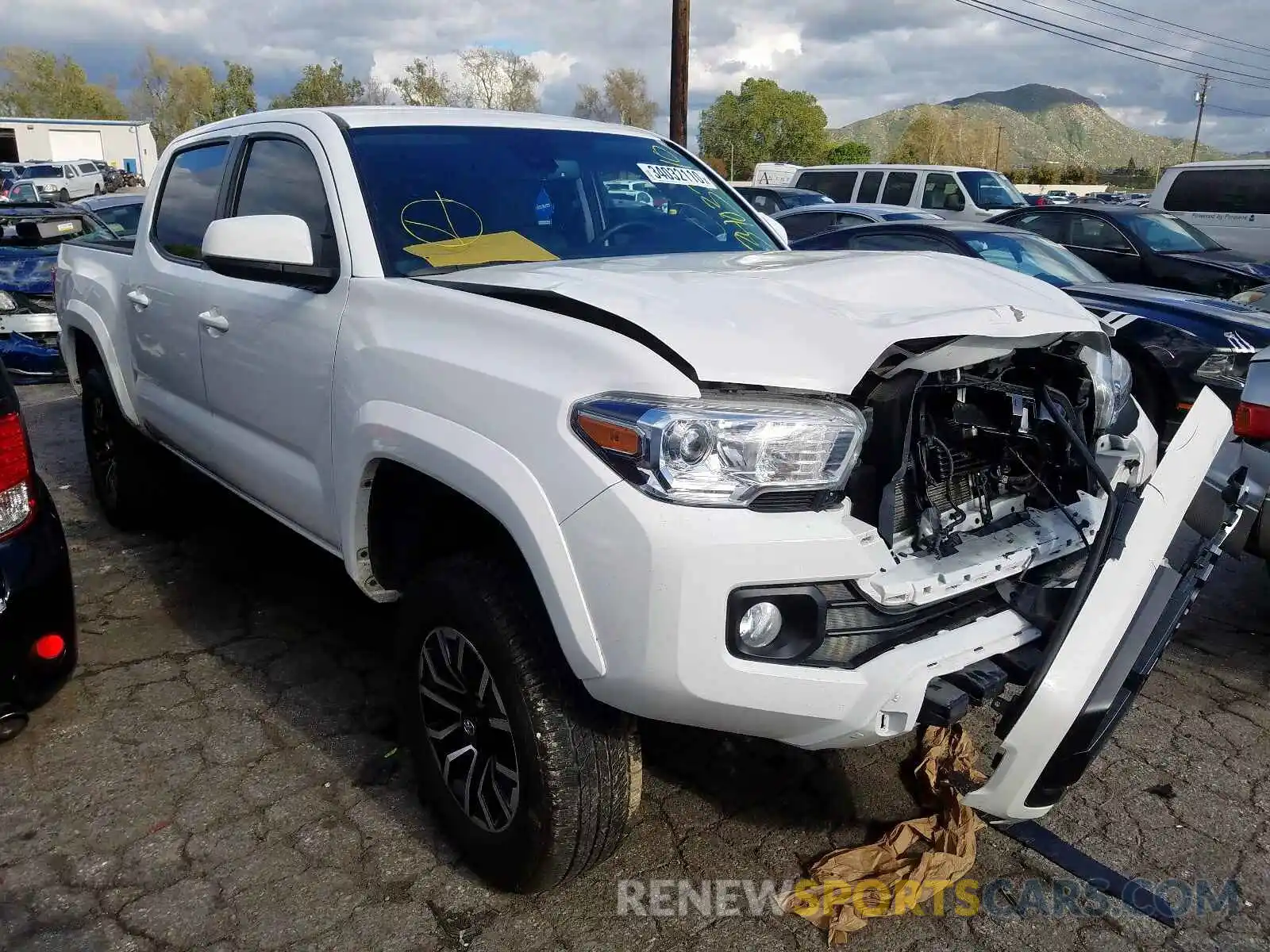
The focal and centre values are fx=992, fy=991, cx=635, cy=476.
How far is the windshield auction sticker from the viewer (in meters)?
3.58

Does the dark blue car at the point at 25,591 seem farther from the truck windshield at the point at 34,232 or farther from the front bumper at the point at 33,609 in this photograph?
the truck windshield at the point at 34,232

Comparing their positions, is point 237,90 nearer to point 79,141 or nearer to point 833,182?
point 79,141

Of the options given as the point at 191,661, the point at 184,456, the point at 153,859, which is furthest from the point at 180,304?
the point at 153,859

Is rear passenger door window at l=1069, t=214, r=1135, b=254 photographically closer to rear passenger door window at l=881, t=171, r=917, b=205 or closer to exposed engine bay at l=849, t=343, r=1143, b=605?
rear passenger door window at l=881, t=171, r=917, b=205

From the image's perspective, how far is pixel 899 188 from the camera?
15555mm

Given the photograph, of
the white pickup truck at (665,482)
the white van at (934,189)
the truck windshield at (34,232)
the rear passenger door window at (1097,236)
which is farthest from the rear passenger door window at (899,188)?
the white pickup truck at (665,482)

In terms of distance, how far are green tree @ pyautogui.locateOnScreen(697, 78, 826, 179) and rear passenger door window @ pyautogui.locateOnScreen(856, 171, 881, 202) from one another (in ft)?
194

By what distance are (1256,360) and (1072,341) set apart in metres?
1.65

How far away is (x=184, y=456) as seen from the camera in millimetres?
3975

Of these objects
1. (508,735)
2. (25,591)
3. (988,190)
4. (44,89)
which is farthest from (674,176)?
(44,89)

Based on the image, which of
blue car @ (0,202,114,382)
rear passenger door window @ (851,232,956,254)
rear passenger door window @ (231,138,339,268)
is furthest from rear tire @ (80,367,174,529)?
rear passenger door window @ (851,232,956,254)

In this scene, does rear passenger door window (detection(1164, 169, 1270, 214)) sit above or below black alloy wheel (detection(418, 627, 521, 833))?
above

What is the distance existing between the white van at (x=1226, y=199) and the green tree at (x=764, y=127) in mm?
61124

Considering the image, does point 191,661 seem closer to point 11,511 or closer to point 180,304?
point 11,511
